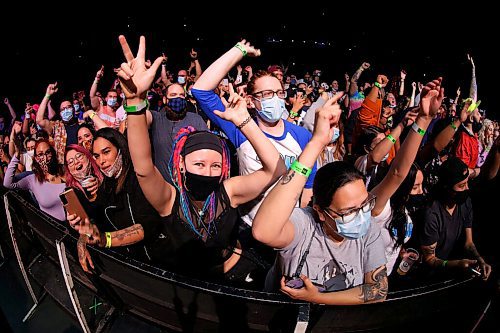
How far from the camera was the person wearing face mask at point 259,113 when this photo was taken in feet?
8.26

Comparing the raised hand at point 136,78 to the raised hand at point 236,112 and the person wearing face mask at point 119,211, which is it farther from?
the person wearing face mask at point 119,211

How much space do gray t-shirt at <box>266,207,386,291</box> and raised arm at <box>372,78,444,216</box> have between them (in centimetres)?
44

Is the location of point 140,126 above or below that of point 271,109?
below

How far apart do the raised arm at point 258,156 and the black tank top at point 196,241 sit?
9 centimetres

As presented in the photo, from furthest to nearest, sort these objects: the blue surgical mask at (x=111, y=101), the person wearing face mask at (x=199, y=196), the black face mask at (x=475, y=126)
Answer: the blue surgical mask at (x=111, y=101), the black face mask at (x=475, y=126), the person wearing face mask at (x=199, y=196)

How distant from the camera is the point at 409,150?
208cm

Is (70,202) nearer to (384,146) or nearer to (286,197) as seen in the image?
(286,197)

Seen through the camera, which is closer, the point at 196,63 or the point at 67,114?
the point at 67,114

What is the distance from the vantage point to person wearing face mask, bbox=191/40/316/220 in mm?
2518

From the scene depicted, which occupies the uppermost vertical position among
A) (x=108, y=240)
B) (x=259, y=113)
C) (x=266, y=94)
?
(x=266, y=94)

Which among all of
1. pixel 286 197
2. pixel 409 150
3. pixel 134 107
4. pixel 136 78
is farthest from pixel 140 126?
pixel 409 150

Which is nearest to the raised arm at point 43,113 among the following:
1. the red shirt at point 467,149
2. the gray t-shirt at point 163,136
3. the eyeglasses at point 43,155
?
the eyeglasses at point 43,155

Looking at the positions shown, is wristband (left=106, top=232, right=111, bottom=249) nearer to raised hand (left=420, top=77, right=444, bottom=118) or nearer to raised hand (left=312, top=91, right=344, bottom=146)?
raised hand (left=312, top=91, right=344, bottom=146)

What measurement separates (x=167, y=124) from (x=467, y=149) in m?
3.67
